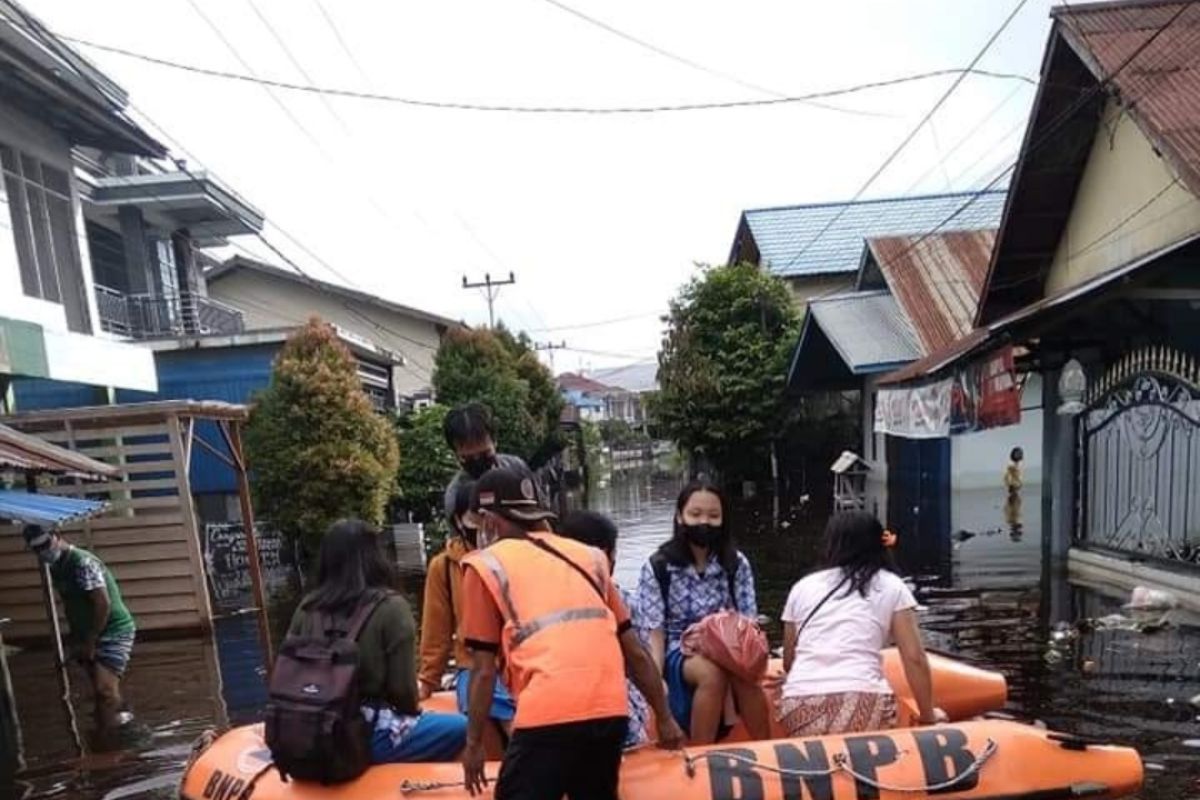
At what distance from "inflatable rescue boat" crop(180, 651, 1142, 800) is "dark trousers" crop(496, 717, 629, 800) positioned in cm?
63

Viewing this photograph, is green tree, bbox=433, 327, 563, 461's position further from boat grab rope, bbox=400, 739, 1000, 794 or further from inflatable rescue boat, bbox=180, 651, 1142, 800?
boat grab rope, bbox=400, 739, 1000, 794

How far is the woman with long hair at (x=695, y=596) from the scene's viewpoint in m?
4.06

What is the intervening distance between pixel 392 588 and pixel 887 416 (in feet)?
40.7

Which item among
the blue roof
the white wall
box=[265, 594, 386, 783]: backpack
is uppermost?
the blue roof

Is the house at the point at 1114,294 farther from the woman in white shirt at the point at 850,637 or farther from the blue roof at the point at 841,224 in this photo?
the blue roof at the point at 841,224

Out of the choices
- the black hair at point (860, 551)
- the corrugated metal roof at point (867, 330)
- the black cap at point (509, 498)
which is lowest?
the black hair at point (860, 551)

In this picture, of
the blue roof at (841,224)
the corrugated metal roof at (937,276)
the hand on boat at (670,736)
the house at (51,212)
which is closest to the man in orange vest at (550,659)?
the hand on boat at (670,736)

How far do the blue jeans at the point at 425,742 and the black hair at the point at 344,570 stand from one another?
583 millimetres

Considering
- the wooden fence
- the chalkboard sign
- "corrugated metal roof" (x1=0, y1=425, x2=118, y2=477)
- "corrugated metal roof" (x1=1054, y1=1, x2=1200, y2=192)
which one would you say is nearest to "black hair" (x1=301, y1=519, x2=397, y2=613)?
"corrugated metal roof" (x1=0, y1=425, x2=118, y2=477)

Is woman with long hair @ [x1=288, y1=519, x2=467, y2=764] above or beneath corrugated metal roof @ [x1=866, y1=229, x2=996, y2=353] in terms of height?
beneath

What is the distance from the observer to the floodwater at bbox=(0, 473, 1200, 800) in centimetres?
588

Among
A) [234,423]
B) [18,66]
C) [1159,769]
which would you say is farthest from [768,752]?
[18,66]

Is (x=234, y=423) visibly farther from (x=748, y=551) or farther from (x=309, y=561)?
(x=748, y=551)

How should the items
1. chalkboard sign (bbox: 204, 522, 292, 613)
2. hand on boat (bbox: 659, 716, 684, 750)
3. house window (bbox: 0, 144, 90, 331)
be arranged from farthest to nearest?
chalkboard sign (bbox: 204, 522, 292, 613) < house window (bbox: 0, 144, 90, 331) < hand on boat (bbox: 659, 716, 684, 750)
